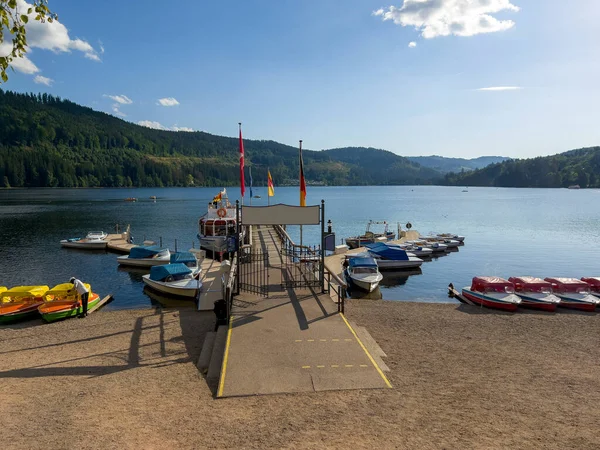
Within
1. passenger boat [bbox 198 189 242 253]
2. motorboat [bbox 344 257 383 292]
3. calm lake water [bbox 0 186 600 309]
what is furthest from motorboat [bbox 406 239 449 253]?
passenger boat [bbox 198 189 242 253]

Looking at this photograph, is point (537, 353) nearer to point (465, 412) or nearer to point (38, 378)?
point (465, 412)

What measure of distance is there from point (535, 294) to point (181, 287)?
23.5 meters

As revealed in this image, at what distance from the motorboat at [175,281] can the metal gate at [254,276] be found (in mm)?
4903

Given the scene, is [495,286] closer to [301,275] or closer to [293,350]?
[301,275]

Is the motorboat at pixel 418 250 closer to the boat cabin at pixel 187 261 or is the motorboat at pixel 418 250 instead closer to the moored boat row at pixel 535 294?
the moored boat row at pixel 535 294

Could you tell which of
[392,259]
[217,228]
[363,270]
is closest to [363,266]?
[363,270]

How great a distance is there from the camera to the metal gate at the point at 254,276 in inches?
739

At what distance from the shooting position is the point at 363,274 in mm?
30906

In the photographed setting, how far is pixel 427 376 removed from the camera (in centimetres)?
1190

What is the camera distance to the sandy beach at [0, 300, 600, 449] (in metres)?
8.39

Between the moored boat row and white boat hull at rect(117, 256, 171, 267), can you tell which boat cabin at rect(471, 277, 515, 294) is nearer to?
the moored boat row

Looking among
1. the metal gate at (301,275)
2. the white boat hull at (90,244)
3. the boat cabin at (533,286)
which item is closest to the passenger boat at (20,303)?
the metal gate at (301,275)

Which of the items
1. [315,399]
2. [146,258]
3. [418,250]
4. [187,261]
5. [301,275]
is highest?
[301,275]

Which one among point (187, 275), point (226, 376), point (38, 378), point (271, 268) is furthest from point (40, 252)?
point (226, 376)
